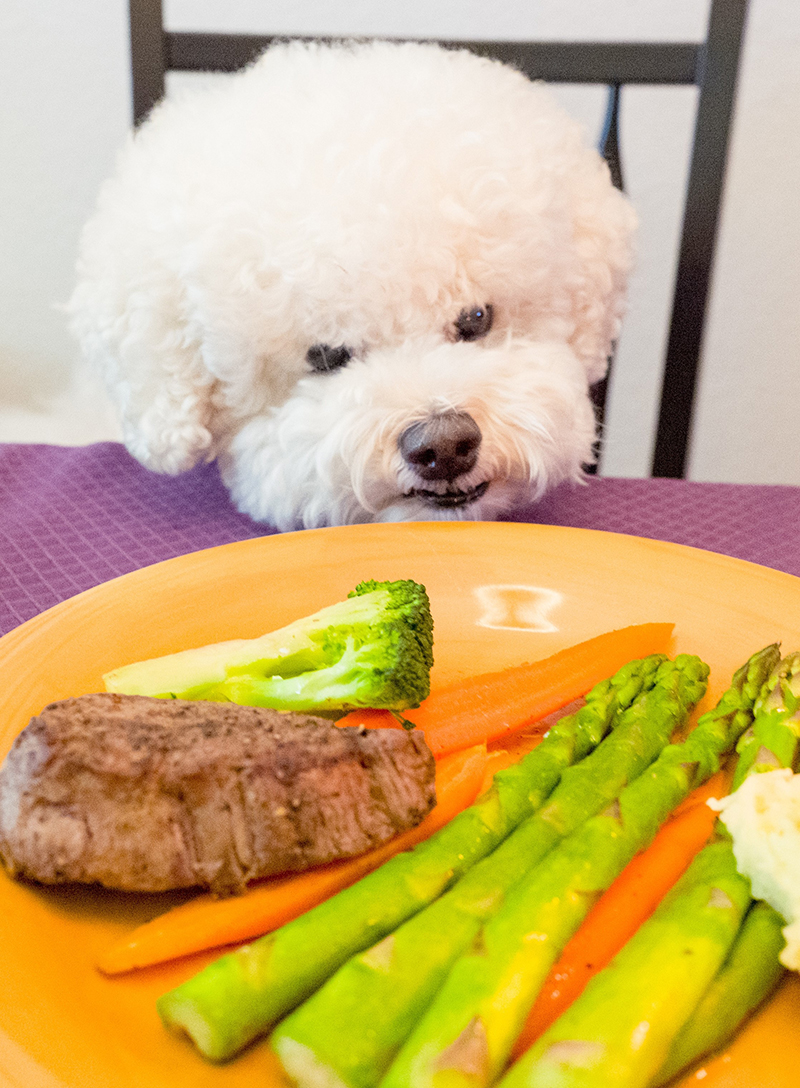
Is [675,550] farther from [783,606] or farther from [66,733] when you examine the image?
[66,733]

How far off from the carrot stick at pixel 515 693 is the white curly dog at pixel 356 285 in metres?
0.30

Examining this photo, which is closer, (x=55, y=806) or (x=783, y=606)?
(x=55, y=806)

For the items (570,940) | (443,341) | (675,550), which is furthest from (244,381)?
(570,940)

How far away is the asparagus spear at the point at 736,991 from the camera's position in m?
0.51

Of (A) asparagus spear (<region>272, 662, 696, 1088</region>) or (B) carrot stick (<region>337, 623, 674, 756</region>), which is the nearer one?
(A) asparagus spear (<region>272, 662, 696, 1088</region>)

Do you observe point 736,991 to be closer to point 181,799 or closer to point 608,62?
point 181,799

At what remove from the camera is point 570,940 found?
0.59 metres

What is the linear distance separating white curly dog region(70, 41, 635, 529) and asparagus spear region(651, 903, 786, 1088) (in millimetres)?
646

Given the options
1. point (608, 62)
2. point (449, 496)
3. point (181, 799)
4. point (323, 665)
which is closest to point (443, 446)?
point (449, 496)

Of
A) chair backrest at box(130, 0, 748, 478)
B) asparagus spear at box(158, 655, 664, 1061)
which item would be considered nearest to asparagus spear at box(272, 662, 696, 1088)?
asparagus spear at box(158, 655, 664, 1061)

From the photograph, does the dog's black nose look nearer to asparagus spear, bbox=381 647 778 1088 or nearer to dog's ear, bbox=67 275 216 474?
dog's ear, bbox=67 275 216 474

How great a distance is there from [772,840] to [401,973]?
26cm

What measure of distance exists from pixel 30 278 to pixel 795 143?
2.33m

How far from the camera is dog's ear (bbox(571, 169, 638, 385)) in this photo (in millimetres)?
1303
